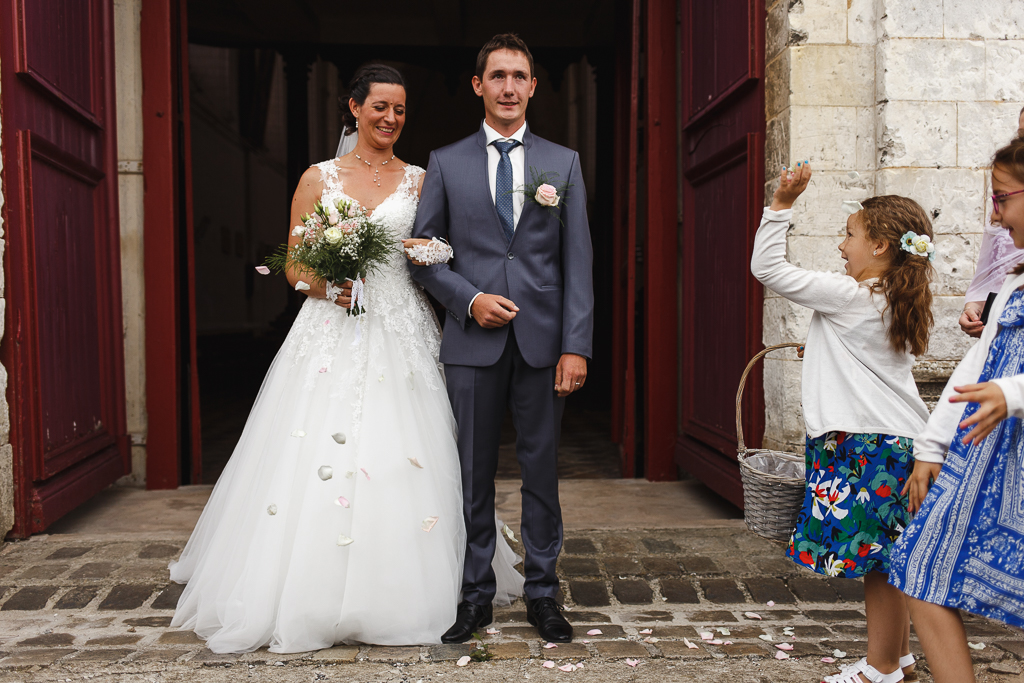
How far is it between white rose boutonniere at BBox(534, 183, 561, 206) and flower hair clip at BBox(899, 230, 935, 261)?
1120mm

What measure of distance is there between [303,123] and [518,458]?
12255mm

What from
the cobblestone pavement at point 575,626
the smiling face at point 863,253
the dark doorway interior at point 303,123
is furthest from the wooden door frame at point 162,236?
the smiling face at point 863,253

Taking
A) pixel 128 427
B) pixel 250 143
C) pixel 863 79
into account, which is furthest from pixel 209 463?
pixel 250 143

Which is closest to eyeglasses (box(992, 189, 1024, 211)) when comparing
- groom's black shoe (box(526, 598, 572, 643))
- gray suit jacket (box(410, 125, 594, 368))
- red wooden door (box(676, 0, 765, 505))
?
gray suit jacket (box(410, 125, 594, 368))

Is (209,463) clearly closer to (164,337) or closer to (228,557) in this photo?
(164,337)

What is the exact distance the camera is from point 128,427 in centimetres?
504

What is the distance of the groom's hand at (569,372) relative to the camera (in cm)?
283

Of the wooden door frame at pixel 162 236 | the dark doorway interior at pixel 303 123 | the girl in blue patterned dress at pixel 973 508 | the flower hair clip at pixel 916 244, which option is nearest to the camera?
the girl in blue patterned dress at pixel 973 508

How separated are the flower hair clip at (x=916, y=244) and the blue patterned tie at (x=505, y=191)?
4.25 feet

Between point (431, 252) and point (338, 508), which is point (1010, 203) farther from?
point (338, 508)

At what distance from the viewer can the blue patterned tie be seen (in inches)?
113

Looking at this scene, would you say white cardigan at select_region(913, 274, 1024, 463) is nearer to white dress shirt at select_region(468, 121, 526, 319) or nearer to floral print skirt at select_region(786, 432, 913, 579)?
floral print skirt at select_region(786, 432, 913, 579)

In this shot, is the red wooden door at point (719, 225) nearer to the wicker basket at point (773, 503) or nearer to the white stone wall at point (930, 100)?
the white stone wall at point (930, 100)

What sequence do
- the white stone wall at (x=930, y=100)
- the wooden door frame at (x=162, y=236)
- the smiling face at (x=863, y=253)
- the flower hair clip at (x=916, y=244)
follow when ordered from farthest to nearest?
the wooden door frame at (x=162, y=236) < the white stone wall at (x=930, y=100) < the smiling face at (x=863, y=253) < the flower hair clip at (x=916, y=244)
